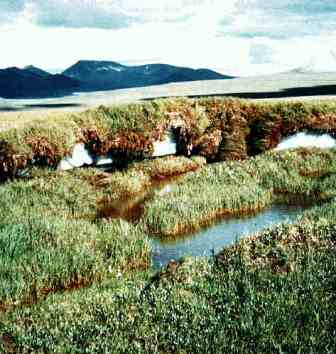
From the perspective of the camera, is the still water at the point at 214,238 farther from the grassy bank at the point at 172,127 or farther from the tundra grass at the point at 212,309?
the grassy bank at the point at 172,127

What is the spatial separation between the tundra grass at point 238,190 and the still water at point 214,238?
58cm

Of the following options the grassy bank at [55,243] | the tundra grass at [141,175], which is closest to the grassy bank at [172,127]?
the tundra grass at [141,175]

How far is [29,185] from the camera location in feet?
70.3

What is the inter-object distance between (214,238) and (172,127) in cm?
1183

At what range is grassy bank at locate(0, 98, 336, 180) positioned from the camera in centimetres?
2391

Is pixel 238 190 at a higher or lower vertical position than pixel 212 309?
higher

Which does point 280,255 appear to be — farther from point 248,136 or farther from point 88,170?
point 248,136

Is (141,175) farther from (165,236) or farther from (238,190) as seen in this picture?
(165,236)

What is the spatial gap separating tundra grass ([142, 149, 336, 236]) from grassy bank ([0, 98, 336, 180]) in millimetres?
2834

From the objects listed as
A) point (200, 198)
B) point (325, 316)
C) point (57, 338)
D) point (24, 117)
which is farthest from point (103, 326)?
point (24, 117)

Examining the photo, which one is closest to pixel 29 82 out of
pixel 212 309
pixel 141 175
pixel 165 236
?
pixel 141 175

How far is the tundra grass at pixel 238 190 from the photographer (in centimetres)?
1866

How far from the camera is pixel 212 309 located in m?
10.1

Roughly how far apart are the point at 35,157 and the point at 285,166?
9.83 meters
